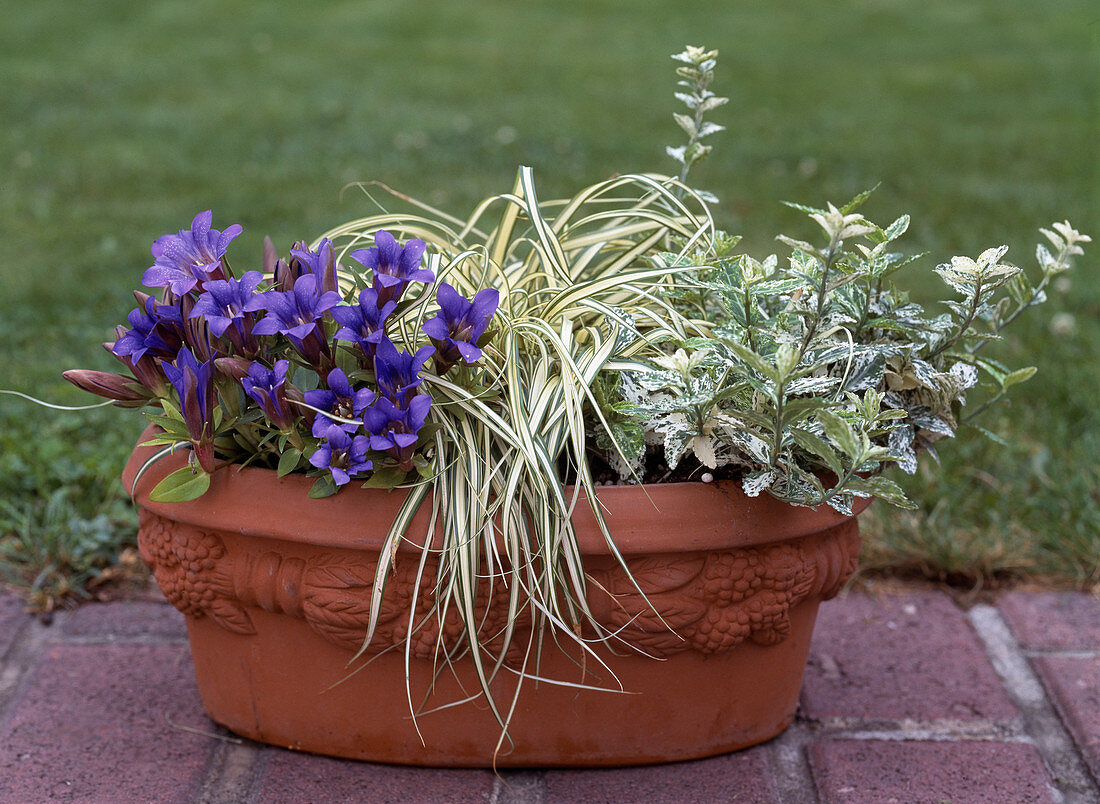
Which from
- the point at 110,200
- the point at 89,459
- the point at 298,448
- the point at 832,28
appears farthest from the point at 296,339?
the point at 832,28

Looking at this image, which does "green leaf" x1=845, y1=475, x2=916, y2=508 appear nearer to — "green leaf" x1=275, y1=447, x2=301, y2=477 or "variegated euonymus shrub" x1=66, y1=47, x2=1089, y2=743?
"variegated euonymus shrub" x1=66, y1=47, x2=1089, y2=743

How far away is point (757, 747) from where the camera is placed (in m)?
1.60

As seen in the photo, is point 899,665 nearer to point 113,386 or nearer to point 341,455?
point 341,455

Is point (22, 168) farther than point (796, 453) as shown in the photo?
Yes

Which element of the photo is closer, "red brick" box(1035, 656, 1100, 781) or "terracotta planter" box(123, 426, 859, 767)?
"terracotta planter" box(123, 426, 859, 767)

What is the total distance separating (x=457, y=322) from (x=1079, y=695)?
45.7 inches

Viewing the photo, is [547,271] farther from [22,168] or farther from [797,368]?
[22,168]

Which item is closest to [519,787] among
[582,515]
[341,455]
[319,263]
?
[582,515]

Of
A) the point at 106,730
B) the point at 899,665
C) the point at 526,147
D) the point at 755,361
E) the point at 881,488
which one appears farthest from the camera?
the point at 526,147

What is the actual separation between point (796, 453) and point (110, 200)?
3402 mm

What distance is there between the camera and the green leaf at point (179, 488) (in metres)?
1.36

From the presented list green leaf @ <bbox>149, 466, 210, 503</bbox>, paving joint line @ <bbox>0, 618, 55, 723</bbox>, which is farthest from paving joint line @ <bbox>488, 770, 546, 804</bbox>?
paving joint line @ <bbox>0, 618, 55, 723</bbox>

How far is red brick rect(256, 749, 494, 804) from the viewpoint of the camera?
1.47m

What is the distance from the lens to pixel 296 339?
1281mm
